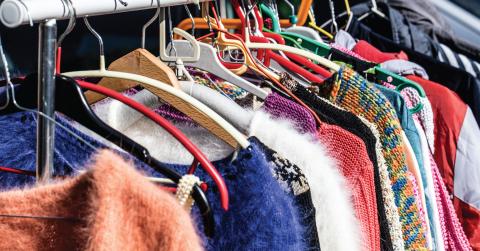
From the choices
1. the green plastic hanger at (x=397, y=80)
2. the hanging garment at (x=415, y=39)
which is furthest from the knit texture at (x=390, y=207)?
the hanging garment at (x=415, y=39)

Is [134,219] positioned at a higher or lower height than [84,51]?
higher

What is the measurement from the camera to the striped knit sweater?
2.60ft

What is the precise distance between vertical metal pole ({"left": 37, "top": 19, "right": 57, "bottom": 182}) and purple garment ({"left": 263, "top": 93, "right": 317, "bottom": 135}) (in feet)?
0.90

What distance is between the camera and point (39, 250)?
44cm

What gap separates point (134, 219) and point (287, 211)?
0.22 meters

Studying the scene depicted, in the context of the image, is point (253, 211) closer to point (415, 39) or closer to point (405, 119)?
point (405, 119)

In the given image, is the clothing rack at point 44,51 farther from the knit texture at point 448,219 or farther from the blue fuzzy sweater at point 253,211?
the knit texture at point 448,219

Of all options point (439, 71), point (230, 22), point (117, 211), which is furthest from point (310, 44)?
point (117, 211)

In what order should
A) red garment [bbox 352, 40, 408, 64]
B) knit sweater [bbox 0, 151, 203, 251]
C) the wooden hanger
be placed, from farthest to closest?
red garment [bbox 352, 40, 408, 64], the wooden hanger, knit sweater [bbox 0, 151, 203, 251]

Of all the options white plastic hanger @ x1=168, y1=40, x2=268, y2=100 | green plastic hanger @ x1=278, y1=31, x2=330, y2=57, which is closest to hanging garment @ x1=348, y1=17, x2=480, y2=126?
green plastic hanger @ x1=278, y1=31, x2=330, y2=57

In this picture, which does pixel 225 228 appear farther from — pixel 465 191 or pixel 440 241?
pixel 465 191

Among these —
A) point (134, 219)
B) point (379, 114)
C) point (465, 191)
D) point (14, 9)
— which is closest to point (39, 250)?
point (134, 219)

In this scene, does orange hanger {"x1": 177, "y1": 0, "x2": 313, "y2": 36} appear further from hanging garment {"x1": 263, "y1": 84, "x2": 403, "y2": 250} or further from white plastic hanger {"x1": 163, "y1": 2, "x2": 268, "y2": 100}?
hanging garment {"x1": 263, "y1": 84, "x2": 403, "y2": 250}

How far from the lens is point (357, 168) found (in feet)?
2.38
